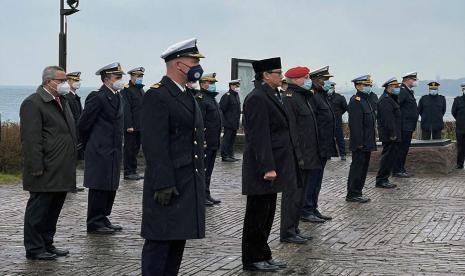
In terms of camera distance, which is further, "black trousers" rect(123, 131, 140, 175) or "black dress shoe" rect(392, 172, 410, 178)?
"black dress shoe" rect(392, 172, 410, 178)

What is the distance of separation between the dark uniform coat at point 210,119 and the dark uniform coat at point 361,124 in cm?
233

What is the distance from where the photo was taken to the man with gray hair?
26.9 feet

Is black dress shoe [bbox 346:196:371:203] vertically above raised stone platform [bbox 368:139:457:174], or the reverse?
raised stone platform [bbox 368:139:457:174]

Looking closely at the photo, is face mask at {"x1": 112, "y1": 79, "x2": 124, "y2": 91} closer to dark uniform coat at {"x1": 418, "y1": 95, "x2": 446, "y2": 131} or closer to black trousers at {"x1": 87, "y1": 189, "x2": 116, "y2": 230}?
black trousers at {"x1": 87, "y1": 189, "x2": 116, "y2": 230}

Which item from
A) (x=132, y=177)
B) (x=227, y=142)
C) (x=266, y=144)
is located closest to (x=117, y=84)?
(x=266, y=144)

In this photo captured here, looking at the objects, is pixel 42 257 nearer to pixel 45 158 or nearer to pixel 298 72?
pixel 45 158

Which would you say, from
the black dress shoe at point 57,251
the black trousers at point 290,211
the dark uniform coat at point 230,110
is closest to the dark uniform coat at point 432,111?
the dark uniform coat at point 230,110

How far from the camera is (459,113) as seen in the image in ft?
63.5

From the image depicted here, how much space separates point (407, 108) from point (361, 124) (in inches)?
151

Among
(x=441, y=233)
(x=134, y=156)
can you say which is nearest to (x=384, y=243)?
(x=441, y=233)

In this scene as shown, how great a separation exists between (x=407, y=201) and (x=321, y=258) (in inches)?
201

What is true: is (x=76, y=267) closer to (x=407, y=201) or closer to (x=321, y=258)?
(x=321, y=258)

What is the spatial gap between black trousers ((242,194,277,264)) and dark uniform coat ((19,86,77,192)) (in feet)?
6.38

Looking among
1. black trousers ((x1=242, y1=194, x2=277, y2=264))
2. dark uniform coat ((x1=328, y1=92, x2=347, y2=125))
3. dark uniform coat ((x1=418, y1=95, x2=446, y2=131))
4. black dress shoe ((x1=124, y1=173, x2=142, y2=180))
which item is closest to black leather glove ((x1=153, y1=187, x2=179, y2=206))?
black trousers ((x1=242, y1=194, x2=277, y2=264))
